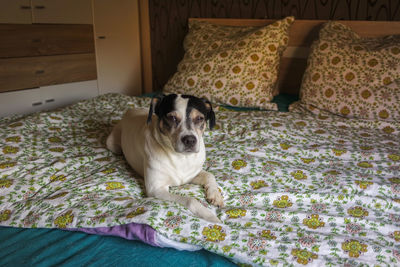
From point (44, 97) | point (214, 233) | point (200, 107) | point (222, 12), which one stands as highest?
point (222, 12)

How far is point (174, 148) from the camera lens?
139 cm

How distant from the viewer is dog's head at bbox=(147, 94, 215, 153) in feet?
4.47

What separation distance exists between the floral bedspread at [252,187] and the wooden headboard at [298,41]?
2.59 ft

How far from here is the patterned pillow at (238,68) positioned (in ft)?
8.28

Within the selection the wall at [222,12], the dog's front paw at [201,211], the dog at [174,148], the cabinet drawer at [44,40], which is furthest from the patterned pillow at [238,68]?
the dog's front paw at [201,211]

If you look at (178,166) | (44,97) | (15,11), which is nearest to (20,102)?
(44,97)

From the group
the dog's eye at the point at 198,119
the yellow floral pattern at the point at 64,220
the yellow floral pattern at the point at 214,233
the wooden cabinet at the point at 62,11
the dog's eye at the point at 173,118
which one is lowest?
the yellow floral pattern at the point at 64,220

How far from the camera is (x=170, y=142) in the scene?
142 cm

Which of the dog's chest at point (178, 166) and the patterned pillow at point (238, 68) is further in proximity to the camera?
the patterned pillow at point (238, 68)

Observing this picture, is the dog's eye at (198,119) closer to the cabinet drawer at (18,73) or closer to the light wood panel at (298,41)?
the light wood panel at (298,41)

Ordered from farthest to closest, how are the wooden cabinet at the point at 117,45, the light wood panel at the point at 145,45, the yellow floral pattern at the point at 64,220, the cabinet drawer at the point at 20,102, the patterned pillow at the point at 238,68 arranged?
1. the light wood panel at the point at 145,45
2. the wooden cabinet at the point at 117,45
3. the cabinet drawer at the point at 20,102
4. the patterned pillow at the point at 238,68
5. the yellow floral pattern at the point at 64,220

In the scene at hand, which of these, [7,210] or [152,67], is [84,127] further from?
[152,67]

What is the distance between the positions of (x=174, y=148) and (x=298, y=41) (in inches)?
74.0

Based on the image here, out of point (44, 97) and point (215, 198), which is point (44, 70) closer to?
point (44, 97)
